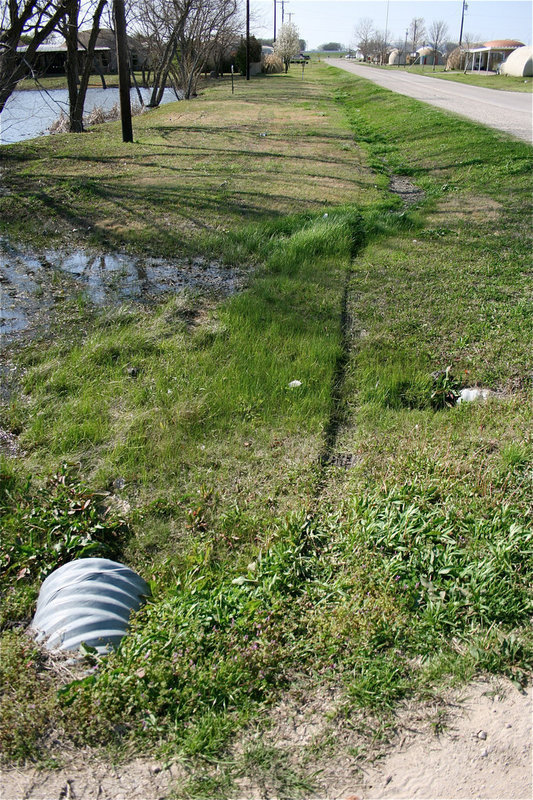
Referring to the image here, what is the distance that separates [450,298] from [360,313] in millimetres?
951

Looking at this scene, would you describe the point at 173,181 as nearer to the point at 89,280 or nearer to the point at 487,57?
the point at 89,280

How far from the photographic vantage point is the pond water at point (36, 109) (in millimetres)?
15681

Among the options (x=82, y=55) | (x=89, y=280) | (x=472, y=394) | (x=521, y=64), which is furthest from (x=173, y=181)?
(x=521, y=64)

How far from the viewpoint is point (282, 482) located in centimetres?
348

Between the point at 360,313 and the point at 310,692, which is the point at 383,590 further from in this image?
the point at 360,313

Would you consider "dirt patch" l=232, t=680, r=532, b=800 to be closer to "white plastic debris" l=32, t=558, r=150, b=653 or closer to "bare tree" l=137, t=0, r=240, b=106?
"white plastic debris" l=32, t=558, r=150, b=653

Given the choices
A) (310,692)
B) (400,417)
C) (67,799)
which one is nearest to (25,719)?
(67,799)

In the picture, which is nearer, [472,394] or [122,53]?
[472,394]

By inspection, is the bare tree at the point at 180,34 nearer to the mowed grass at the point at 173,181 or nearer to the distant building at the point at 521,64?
the mowed grass at the point at 173,181

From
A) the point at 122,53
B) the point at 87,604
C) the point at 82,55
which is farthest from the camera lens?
the point at 82,55

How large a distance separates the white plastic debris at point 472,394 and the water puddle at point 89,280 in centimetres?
276

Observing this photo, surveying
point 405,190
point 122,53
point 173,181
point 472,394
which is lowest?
point 472,394

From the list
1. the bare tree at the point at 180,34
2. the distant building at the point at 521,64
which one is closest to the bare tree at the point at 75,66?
the bare tree at the point at 180,34

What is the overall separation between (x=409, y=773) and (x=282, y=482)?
171cm
